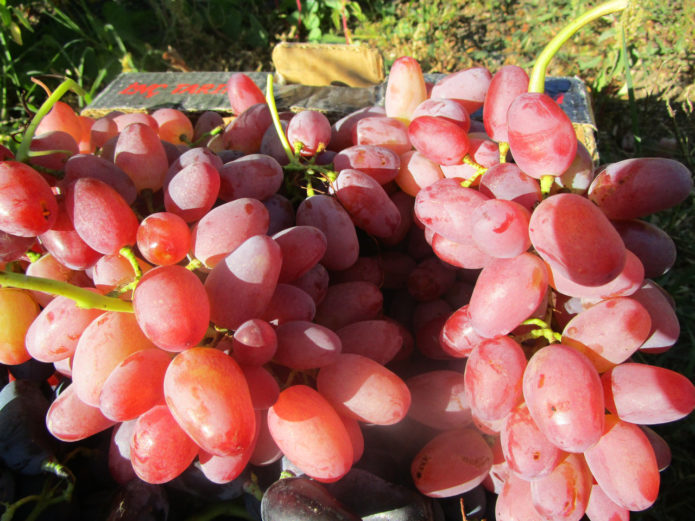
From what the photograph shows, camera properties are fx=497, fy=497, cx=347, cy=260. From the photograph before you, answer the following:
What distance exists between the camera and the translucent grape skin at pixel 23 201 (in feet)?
2.04

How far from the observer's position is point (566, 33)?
716mm

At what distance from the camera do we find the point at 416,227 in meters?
0.98

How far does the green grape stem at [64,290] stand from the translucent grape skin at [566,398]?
525mm

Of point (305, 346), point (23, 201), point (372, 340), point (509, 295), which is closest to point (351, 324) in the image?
point (372, 340)

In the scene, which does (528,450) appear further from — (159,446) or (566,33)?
(566,33)

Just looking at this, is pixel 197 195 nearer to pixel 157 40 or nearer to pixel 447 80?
pixel 447 80

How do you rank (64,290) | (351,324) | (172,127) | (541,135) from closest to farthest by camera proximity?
(64,290)
(541,135)
(351,324)
(172,127)

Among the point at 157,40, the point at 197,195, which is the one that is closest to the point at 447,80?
the point at 197,195

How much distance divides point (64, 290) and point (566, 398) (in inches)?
23.2

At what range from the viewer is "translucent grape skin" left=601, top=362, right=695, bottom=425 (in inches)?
24.3

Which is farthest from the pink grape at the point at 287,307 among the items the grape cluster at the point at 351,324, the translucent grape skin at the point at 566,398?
the translucent grape skin at the point at 566,398

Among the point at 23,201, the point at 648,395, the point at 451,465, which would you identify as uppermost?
the point at 23,201

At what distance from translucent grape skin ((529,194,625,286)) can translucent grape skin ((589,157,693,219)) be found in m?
0.12

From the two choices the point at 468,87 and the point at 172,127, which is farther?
the point at 172,127
